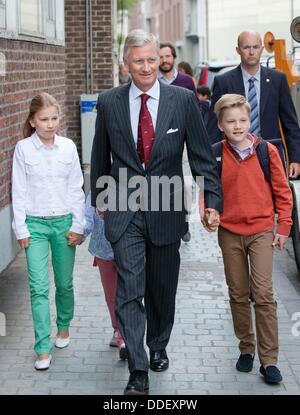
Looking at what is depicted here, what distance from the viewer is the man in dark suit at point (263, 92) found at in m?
7.03

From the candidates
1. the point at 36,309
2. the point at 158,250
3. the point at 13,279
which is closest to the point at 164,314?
the point at 158,250

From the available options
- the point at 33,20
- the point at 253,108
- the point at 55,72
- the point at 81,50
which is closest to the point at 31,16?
the point at 33,20

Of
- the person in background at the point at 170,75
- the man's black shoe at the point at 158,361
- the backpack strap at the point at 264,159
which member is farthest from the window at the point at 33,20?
the man's black shoe at the point at 158,361

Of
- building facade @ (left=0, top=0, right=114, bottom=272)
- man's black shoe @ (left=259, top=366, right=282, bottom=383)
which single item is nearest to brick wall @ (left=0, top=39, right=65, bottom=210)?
building facade @ (left=0, top=0, right=114, bottom=272)

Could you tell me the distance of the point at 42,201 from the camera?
5.82m

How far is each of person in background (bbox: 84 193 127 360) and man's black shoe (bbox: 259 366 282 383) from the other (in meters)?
0.92

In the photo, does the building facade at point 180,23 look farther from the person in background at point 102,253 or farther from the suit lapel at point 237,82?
the person in background at point 102,253

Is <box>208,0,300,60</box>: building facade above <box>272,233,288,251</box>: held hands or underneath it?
above

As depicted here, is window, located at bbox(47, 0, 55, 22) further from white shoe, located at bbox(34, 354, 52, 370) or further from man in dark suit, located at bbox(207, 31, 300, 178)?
white shoe, located at bbox(34, 354, 52, 370)

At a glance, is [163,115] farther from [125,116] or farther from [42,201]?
[42,201]

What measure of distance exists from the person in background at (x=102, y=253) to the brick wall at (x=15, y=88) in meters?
1.14

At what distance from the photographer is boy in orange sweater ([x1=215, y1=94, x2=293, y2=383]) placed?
18.0ft
